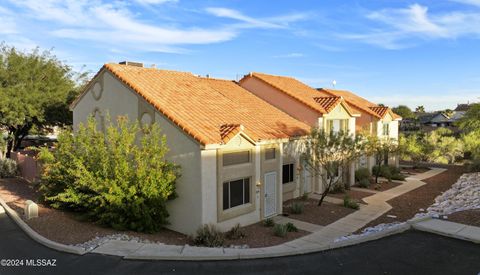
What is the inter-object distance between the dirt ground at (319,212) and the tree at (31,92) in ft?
65.4

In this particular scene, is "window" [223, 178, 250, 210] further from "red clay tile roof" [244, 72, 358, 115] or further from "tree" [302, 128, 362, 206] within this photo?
"red clay tile roof" [244, 72, 358, 115]

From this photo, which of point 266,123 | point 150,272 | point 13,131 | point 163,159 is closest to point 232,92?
point 266,123

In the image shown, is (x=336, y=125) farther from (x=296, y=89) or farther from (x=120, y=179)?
(x=120, y=179)

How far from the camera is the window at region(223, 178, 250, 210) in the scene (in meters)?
14.7

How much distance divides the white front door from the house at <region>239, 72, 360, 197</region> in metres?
2.49

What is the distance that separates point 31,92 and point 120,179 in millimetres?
17301

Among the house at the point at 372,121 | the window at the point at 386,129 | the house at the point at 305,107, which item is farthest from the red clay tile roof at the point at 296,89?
the window at the point at 386,129

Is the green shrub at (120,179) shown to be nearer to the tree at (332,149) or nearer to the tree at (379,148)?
the tree at (332,149)

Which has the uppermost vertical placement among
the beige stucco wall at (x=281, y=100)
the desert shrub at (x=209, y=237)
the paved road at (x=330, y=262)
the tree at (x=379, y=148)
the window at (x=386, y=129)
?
the beige stucco wall at (x=281, y=100)

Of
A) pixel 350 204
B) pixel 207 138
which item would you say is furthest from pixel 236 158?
pixel 350 204

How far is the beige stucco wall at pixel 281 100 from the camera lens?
72.4ft

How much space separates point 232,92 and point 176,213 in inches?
413

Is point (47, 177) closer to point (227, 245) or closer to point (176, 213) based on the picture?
point (176, 213)

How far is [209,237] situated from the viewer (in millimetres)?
12914
